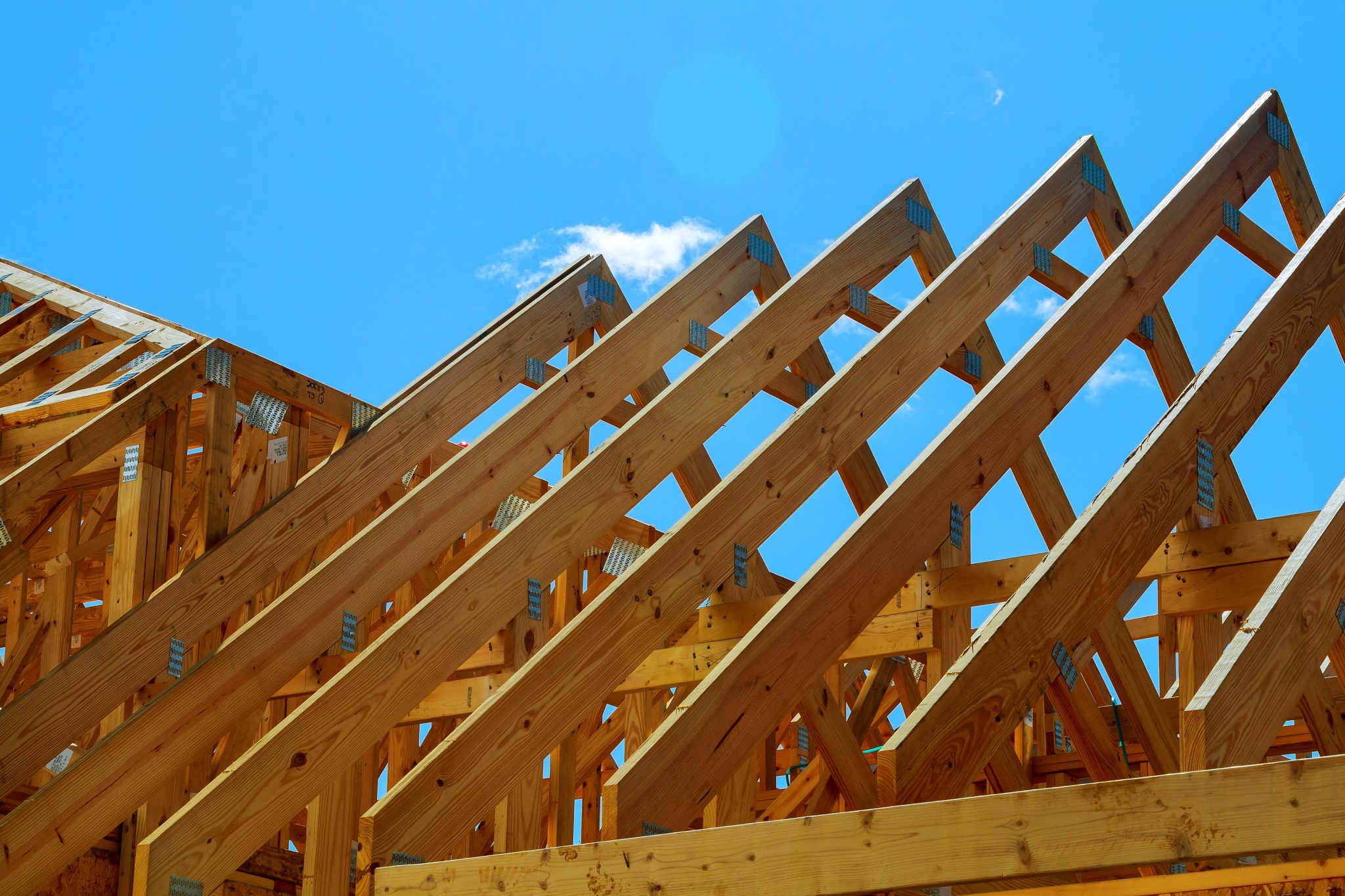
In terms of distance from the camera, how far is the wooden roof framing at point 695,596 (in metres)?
4.25

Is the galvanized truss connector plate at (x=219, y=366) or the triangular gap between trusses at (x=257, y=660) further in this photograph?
the galvanized truss connector plate at (x=219, y=366)

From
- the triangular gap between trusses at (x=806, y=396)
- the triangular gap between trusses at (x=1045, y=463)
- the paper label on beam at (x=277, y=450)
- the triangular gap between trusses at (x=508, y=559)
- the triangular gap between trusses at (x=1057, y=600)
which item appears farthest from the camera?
the triangular gap between trusses at (x=806, y=396)

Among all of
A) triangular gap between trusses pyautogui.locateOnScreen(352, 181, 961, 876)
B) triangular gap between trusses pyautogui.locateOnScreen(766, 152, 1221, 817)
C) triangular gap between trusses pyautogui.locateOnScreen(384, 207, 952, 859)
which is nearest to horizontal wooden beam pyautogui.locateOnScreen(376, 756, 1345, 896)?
triangular gap between trusses pyautogui.locateOnScreen(352, 181, 961, 876)

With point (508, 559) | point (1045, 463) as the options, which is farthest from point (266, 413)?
point (1045, 463)

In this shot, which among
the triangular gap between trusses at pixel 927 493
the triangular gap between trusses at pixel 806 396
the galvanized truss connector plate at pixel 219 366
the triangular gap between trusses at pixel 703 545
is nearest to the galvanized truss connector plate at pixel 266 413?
the galvanized truss connector plate at pixel 219 366

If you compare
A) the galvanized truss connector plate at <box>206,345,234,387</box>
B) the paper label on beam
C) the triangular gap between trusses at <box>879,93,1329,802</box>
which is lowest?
the triangular gap between trusses at <box>879,93,1329,802</box>

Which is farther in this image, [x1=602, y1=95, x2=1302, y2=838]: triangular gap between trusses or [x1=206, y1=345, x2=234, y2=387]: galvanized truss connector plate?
[x1=206, y1=345, x2=234, y2=387]: galvanized truss connector plate

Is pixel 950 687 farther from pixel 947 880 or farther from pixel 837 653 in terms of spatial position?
pixel 947 880

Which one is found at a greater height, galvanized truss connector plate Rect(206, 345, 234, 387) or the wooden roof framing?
galvanized truss connector plate Rect(206, 345, 234, 387)

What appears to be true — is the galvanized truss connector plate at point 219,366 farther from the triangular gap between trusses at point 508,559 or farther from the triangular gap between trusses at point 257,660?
the triangular gap between trusses at point 508,559

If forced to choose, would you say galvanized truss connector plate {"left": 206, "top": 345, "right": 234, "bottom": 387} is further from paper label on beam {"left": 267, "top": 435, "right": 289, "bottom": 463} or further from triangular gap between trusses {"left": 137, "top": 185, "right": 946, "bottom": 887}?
triangular gap between trusses {"left": 137, "top": 185, "right": 946, "bottom": 887}

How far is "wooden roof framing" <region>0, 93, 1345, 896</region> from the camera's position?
4250 mm

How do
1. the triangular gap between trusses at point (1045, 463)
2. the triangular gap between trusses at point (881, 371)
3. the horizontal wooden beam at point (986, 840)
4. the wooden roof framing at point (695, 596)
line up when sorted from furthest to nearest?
the triangular gap between trusses at point (1045, 463) < the triangular gap between trusses at point (881, 371) < the wooden roof framing at point (695, 596) < the horizontal wooden beam at point (986, 840)

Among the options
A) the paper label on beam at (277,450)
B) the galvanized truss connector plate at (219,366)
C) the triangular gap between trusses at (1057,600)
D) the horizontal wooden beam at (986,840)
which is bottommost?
the horizontal wooden beam at (986,840)
